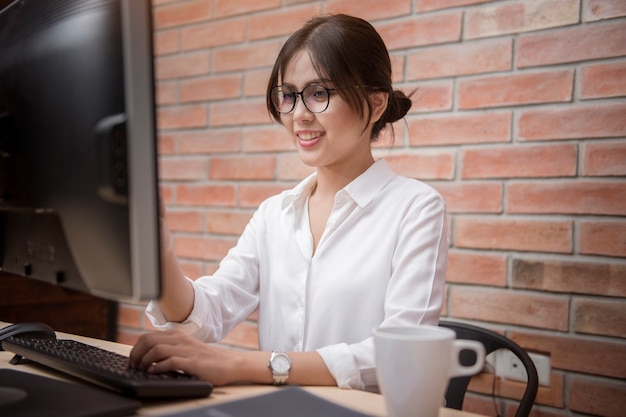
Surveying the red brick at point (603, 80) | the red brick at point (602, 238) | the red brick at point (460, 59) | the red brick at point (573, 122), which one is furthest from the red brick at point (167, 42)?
the red brick at point (602, 238)

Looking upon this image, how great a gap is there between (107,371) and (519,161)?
1091mm

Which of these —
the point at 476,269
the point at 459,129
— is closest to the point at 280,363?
the point at 476,269

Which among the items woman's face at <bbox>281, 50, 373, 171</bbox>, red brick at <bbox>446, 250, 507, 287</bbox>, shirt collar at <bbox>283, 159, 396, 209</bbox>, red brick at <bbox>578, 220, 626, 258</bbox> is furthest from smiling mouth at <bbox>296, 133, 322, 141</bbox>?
red brick at <bbox>578, 220, 626, 258</bbox>

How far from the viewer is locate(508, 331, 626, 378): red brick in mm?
1428

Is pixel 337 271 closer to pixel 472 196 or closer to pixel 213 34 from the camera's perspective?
pixel 472 196

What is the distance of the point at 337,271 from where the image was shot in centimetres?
133

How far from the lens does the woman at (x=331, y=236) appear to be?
1208mm

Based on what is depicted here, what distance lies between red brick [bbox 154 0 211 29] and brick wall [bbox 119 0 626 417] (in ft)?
1.33

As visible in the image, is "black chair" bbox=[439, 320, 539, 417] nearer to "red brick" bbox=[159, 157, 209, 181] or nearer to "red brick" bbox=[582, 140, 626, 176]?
"red brick" bbox=[582, 140, 626, 176]

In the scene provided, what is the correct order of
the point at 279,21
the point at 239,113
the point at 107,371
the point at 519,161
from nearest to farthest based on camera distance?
the point at 107,371 → the point at 519,161 → the point at 279,21 → the point at 239,113

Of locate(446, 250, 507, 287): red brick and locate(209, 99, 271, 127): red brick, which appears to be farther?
locate(209, 99, 271, 127): red brick

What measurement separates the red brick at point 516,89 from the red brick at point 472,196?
0.20m

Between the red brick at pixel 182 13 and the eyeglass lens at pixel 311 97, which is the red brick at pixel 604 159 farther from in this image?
the red brick at pixel 182 13

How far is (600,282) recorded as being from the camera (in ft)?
4.73
